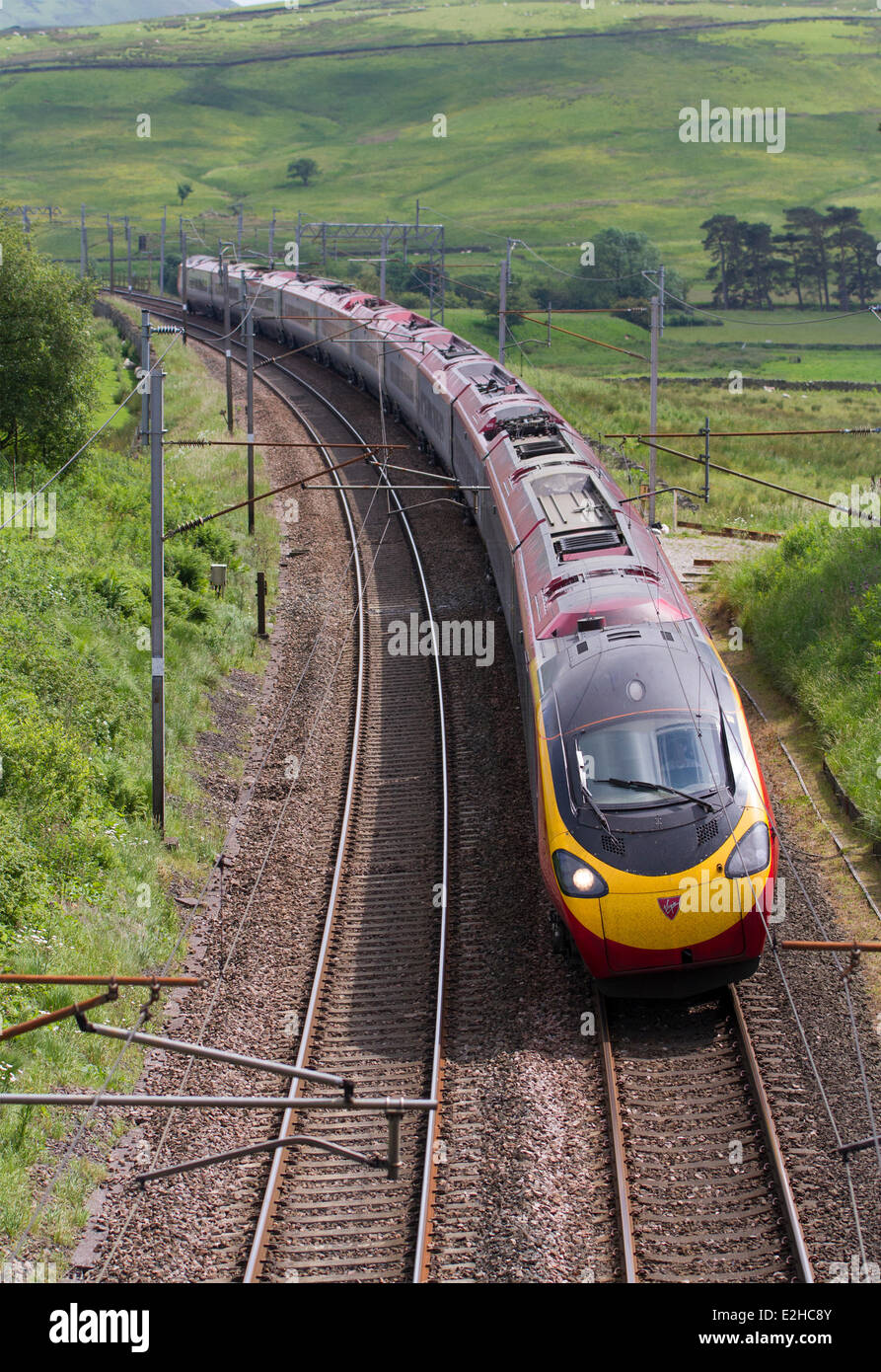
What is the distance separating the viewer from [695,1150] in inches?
453

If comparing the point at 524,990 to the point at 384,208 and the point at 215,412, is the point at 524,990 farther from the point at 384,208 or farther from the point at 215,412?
the point at 384,208

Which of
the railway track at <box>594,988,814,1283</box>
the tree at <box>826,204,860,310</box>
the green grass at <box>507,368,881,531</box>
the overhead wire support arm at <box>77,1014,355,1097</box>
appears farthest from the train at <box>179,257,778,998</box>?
the tree at <box>826,204,860,310</box>

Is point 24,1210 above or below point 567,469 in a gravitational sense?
below

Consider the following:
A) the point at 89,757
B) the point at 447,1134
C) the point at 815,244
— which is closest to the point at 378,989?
the point at 447,1134

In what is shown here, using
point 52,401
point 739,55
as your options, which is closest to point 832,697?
point 52,401

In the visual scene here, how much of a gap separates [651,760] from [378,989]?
13.6 ft

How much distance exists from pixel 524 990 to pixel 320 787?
6795mm

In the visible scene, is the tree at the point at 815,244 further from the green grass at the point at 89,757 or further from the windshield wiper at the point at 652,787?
the windshield wiper at the point at 652,787

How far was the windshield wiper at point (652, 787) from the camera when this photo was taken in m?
13.4

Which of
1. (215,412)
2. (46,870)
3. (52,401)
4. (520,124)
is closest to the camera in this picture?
(46,870)

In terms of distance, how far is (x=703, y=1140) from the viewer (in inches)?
458

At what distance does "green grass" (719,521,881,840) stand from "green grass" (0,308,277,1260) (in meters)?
9.43

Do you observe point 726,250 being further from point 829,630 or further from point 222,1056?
point 222,1056

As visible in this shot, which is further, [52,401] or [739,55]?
[739,55]
